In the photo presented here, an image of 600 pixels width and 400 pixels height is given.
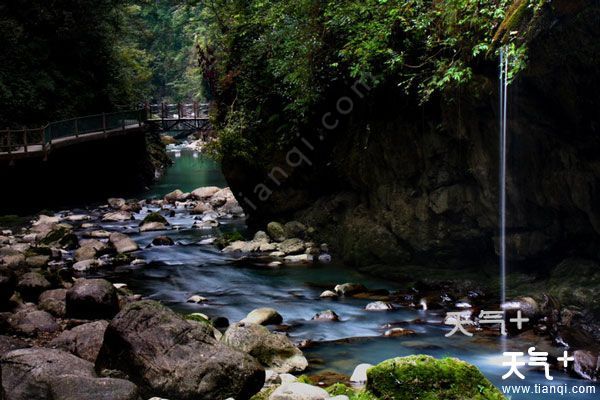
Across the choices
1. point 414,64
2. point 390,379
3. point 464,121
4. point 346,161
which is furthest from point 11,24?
point 390,379

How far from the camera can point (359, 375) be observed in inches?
325

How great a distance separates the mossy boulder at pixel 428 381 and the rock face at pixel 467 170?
5.72 metres

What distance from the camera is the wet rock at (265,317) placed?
11.0 m

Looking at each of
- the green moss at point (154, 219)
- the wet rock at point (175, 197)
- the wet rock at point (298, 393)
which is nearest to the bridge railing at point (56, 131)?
the wet rock at point (175, 197)

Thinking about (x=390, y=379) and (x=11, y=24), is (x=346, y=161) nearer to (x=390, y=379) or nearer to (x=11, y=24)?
(x=390, y=379)

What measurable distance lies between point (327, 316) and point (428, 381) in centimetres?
593

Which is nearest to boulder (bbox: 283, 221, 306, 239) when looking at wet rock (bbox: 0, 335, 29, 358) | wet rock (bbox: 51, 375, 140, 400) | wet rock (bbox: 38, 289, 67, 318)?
wet rock (bbox: 38, 289, 67, 318)

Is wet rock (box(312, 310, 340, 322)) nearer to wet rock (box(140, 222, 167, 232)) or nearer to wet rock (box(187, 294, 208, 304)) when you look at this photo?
wet rock (box(187, 294, 208, 304))

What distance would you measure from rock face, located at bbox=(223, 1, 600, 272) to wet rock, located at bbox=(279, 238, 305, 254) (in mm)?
750

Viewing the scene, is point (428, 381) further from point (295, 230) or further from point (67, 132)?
point (67, 132)

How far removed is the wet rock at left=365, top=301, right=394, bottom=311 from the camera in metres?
11.6

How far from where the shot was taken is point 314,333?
1048 centimetres

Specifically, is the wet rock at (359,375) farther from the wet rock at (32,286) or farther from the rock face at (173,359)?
the wet rock at (32,286)

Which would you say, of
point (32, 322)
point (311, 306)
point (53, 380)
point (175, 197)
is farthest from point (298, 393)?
point (175, 197)
